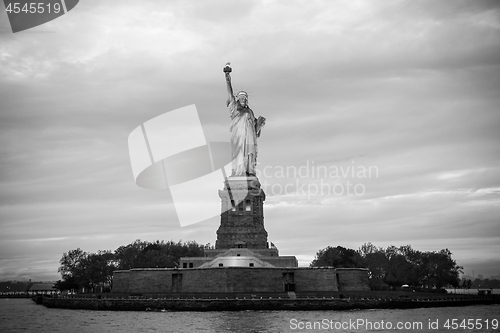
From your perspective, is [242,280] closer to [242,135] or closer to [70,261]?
[242,135]

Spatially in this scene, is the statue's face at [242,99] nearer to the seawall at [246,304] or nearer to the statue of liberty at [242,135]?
the statue of liberty at [242,135]

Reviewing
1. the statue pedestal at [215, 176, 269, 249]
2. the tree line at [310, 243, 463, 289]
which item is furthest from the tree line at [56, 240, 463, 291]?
the statue pedestal at [215, 176, 269, 249]

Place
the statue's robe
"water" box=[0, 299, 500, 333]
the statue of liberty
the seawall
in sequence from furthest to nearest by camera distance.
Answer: the statue's robe < the statue of liberty < the seawall < "water" box=[0, 299, 500, 333]

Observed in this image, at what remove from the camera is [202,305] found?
52656 millimetres

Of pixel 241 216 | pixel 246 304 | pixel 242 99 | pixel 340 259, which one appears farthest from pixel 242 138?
pixel 340 259

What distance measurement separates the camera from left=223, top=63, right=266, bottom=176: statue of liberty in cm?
6850

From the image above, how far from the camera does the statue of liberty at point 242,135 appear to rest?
68.5 meters

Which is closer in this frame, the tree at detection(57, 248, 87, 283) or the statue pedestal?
the statue pedestal

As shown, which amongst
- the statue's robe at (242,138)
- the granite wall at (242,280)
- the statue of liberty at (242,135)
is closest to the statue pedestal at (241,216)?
the statue of liberty at (242,135)

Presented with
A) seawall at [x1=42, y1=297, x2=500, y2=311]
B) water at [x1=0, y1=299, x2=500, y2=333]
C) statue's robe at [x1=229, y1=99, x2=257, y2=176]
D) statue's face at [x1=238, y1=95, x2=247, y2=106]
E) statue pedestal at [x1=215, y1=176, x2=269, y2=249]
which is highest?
statue's face at [x1=238, y1=95, x2=247, y2=106]

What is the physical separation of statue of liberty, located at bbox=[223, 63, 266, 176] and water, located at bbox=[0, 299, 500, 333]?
2139cm

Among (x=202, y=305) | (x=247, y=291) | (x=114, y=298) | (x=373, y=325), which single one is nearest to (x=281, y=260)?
(x=247, y=291)

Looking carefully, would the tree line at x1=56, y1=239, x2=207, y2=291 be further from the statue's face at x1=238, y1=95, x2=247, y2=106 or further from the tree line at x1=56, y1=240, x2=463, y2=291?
the statue's face at x1=238, y1=95, x2=247, y2=106

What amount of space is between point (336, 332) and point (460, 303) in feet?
81.1
